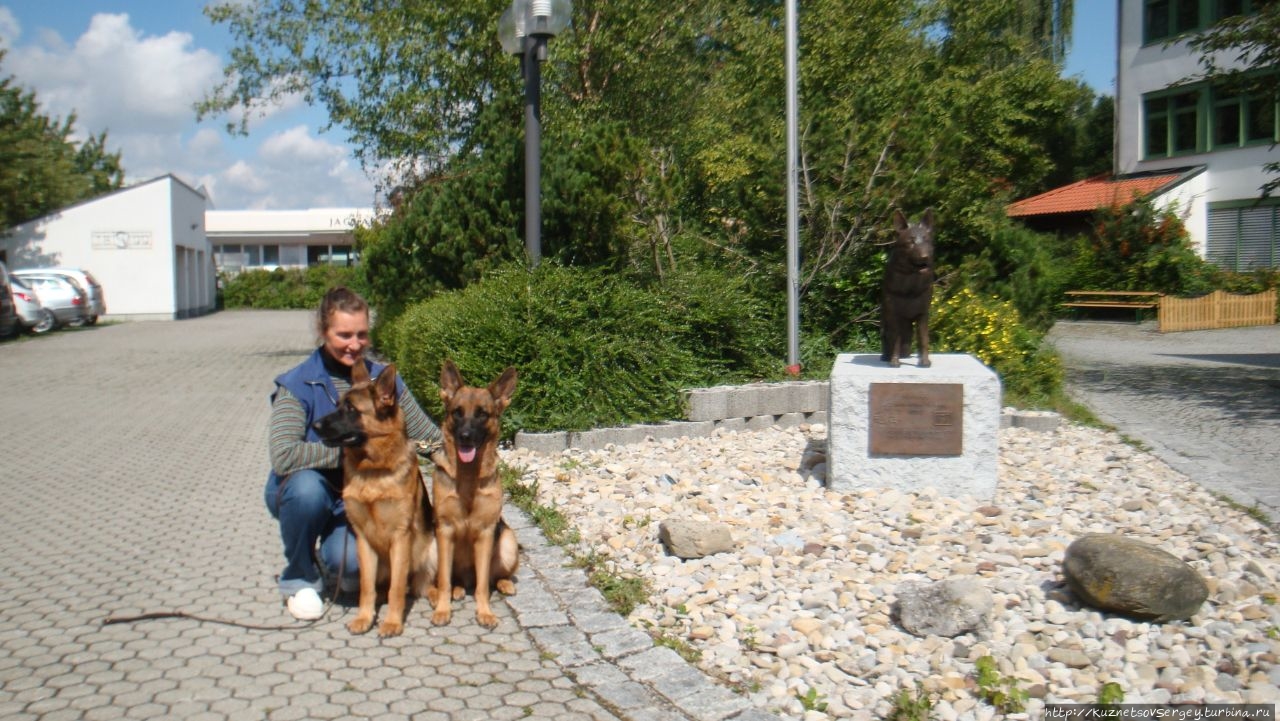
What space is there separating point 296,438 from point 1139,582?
404 cm

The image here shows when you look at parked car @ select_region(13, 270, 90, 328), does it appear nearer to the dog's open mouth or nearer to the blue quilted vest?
the blue quilted vest

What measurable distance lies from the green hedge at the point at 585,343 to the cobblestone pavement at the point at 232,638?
2.12 metres

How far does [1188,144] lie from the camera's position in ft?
101

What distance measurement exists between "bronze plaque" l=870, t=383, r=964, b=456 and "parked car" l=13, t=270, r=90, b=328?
96.7 ft

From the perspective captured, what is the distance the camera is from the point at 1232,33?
1309cm

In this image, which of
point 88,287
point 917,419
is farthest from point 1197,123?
point 88,287

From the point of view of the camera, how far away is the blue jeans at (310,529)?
193 inches

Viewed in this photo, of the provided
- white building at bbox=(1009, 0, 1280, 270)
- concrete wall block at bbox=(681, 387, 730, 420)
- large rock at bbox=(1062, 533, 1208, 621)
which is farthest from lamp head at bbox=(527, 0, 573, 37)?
white building at bbox=(1009, 0, 1280, 270)

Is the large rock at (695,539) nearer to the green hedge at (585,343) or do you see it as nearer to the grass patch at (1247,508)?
the green hedge at (585,343)

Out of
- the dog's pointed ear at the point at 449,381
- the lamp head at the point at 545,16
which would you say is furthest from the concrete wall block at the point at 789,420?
the dog's pointed ear at the point at 449,381

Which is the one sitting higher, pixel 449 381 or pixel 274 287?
pixel 274 287

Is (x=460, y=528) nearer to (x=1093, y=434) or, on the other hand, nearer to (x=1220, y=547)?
(x=1220, y=547)

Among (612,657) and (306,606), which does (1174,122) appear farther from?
(306,606)

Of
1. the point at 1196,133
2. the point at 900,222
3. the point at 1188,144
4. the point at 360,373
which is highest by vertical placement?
the point at 1196,133
